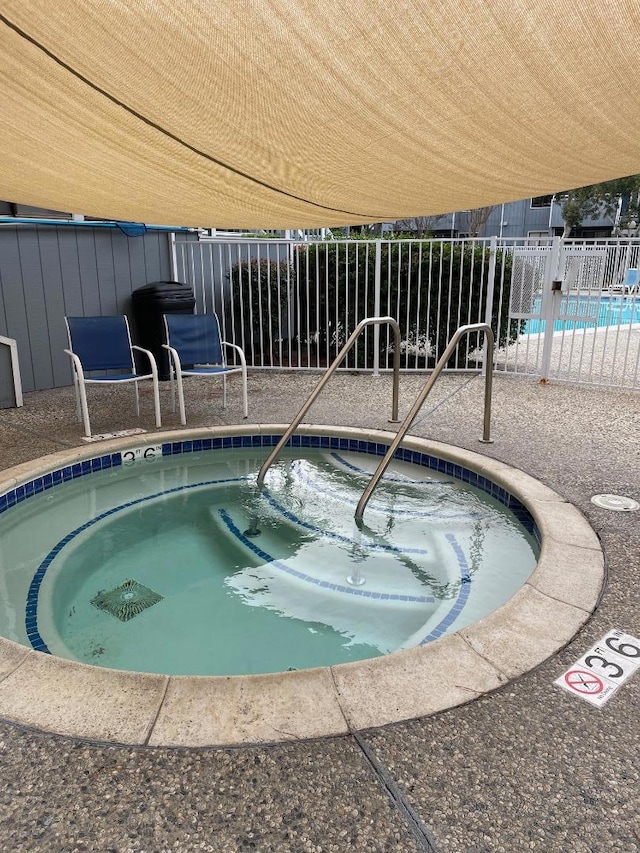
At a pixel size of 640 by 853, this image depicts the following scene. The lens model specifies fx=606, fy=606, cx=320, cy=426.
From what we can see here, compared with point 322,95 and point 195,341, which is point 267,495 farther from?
point 322,95

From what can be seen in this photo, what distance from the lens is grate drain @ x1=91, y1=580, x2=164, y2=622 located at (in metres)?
2.95

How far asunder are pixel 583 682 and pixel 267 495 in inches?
106

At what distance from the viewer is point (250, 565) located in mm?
3459

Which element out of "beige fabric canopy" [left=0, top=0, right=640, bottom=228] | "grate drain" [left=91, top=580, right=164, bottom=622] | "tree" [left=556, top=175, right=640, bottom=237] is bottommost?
"grate drain" [left=91, top=580, right=164, bottom=622]

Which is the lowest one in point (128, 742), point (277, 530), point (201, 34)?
point (277, 530)

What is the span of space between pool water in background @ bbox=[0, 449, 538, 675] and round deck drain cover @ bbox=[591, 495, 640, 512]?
0.47 meters

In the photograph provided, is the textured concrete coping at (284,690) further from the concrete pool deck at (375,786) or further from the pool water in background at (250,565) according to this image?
the pool water in background at (250,565)

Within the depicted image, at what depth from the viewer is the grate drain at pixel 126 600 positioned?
2953 mm

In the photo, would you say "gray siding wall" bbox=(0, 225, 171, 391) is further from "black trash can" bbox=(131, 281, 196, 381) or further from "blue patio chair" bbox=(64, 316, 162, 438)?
"blue patio chair" bbox=(64, 316, 162, 438)

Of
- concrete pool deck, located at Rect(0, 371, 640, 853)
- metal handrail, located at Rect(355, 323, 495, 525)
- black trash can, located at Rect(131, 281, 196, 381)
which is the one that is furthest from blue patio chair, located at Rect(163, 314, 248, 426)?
concrete pool deck, located at Rect(0, 371, 640, 853)

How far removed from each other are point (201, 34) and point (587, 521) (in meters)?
2.83

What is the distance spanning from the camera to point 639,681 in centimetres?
203

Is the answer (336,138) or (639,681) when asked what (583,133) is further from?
(639,681)

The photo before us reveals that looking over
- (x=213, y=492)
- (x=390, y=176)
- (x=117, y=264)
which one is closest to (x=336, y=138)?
(x=390, y=176)
